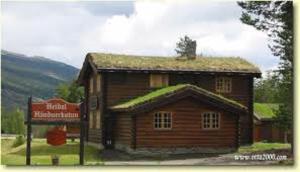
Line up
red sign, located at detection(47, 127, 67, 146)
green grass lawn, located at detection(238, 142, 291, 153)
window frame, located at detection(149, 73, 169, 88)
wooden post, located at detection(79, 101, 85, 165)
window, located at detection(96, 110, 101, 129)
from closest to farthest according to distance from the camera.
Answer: wooden post, located at detection(79, 101, 85, 165)
red sign, located at detection(47, 127, 67, 146)
green grass lawn, located at detection(238, 142, 291, 153)
window frame, located at detection(149, 73, 169, 88)
window, located at detection(96, 110, 101, 129)

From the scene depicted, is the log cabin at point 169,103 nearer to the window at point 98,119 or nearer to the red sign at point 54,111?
the window at point 98,119

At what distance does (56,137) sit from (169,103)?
5.49 metres

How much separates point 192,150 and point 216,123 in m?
1.85

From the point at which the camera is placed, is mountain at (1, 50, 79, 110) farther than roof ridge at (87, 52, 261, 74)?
No

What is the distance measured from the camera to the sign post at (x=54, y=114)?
879 inches

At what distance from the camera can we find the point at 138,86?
27484 mm

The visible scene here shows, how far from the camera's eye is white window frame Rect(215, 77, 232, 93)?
88.8 ft

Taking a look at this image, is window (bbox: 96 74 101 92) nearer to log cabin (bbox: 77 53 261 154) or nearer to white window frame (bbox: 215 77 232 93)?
log cabin (bbox: 77 53 261 154)

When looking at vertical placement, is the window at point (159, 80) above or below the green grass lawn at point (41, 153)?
above

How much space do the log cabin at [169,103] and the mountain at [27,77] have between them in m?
1.59

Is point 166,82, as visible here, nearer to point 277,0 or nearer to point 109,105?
point 109,105

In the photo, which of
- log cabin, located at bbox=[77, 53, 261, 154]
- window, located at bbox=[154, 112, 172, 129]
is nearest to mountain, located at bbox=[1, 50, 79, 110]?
log cabin, located at bbox=[77, 53, 261, 154]

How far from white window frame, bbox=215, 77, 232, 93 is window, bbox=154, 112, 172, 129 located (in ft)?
6.91

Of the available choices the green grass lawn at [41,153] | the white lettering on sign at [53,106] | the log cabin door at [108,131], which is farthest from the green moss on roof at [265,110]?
the white lettering on sign at [53,106]
